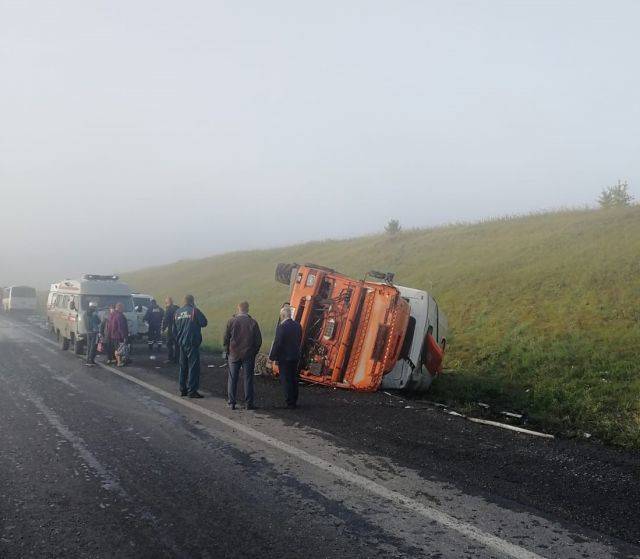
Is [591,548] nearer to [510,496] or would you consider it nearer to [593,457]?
[510,496]

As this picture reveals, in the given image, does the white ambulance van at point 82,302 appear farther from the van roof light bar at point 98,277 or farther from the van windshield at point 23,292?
the van windshield at point 23,292

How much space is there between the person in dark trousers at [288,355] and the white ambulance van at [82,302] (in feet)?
27.3

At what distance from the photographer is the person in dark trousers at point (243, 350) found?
895cm

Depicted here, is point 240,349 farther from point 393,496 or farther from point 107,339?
point 107,339

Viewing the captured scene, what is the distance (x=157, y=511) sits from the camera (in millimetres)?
4617

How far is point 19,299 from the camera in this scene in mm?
42906

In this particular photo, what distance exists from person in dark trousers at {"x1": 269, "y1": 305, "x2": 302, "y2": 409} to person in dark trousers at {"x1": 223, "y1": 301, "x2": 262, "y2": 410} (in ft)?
1.21

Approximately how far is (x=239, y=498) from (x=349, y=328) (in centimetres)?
608

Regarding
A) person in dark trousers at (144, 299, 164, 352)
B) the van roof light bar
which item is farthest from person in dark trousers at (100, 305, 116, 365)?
the van roof light bar

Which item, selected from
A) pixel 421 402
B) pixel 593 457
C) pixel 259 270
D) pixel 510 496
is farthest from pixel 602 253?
pixel 259 270

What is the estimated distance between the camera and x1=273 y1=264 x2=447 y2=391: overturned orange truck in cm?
1066

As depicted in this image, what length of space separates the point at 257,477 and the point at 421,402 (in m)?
5.18

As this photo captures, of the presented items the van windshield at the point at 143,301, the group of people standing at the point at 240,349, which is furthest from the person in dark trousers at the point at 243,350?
the van windshield at the point at 143,301

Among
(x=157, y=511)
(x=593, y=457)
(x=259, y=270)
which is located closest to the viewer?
(x=157, y=511)
